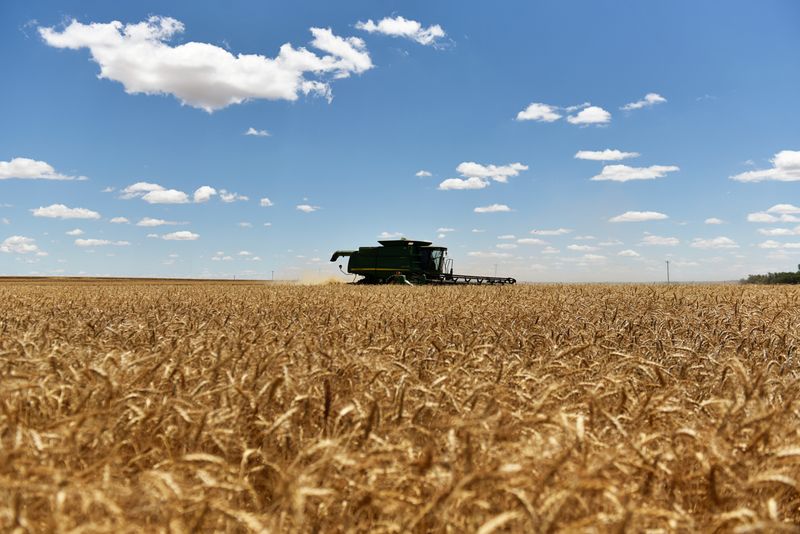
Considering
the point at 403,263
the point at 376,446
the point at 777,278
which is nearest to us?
the point at 376,446

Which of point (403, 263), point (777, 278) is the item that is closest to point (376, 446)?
point (403, 263)

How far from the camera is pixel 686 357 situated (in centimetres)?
466

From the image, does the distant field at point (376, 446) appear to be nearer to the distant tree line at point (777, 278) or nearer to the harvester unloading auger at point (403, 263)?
the harvester unloading auger at point (403, 263)

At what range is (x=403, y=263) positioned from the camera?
3416cm

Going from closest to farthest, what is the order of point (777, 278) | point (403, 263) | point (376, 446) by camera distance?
1. point (376, 446)
2. point (403, 263)
3. point (777, 278)

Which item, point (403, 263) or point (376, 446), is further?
point (403, 263)

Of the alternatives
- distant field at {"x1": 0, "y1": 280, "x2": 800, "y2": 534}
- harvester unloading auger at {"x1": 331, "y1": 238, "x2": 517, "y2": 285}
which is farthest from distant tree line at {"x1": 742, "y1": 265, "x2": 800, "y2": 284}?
distant field at {"x1": 0, "y1": 280, "x2": 800, "y2": 534}

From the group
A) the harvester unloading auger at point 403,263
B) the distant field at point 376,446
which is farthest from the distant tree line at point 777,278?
the distant field at point 376,446

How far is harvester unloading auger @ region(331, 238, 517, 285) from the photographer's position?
33.8 meters

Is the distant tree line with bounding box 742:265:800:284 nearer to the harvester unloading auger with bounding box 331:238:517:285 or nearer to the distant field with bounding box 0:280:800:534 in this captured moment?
the harvester unloading auger with bounding box 331:238:517:285

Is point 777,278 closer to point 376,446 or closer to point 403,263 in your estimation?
point 403,263

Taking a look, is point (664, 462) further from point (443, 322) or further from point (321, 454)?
point (443, 322)

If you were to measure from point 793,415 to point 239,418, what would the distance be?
10.5 feet

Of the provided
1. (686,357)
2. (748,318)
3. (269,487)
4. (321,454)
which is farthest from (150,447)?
(748,318)
